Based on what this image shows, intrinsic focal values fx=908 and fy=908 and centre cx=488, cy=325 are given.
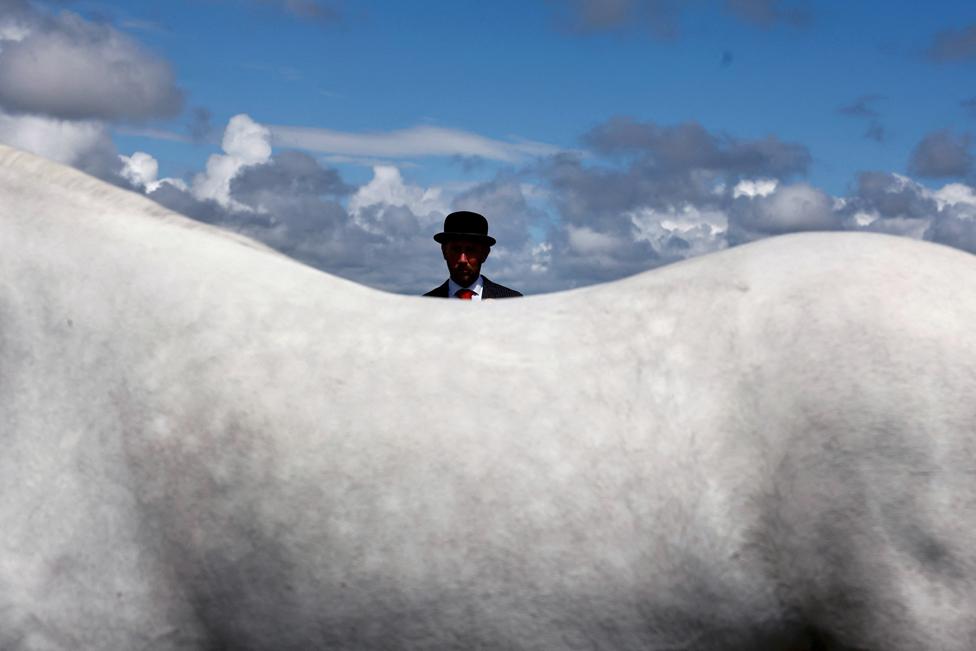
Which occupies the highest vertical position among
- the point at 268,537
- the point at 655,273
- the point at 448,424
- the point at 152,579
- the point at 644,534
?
the point at 655,273

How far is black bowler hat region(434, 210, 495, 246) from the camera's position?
843cm

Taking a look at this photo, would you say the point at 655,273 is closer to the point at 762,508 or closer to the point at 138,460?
the point at 762,508

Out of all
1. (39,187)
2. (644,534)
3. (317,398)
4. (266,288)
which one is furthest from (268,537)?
(39,187)

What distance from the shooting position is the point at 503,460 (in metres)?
2.64

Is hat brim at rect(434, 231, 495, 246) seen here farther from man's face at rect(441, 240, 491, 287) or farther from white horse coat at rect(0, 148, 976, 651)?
white horse coat at rect(0, 148, 976, 651)

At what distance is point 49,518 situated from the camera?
3045 mm

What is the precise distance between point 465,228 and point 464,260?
0.41 metres

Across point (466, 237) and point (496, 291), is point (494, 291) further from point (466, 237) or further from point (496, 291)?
point (466, 237)

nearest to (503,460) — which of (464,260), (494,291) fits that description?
(464,260)

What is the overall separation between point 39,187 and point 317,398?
157cm

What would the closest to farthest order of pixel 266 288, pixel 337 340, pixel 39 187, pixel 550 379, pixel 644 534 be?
pixel 644 534 → pixel 550 379 → pixel 337 340 → pixel 266 288 → pixel 39 187

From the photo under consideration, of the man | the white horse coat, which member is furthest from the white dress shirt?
the white horse coat

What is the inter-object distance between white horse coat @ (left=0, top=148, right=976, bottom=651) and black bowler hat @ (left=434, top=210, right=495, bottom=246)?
5.27 m

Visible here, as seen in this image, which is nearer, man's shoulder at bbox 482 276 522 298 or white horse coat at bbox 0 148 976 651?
white horse coat at bbox 0 148 976 651
